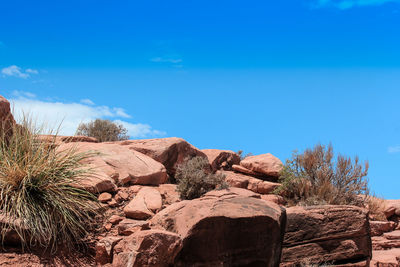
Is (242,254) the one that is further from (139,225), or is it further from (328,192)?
(328,192)

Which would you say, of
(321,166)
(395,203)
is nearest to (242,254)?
(321,166)

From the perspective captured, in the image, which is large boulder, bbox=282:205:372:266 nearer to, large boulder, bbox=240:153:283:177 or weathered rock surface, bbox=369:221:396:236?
weathered rock surface, bbox=369:221:396:236

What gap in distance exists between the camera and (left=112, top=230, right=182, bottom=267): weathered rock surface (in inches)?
205

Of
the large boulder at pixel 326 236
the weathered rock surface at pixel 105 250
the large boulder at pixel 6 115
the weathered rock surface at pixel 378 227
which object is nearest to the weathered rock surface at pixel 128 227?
the weathered rock surface at pixel 105 250

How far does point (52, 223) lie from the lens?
607 centimetres

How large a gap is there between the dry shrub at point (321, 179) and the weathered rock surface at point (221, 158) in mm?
2568

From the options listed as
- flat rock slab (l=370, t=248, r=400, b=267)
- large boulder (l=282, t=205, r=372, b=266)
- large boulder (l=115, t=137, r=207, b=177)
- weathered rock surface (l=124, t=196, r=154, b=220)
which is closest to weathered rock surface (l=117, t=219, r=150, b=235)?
weathered rock surface (l=124, t=196, r=154, b=220)

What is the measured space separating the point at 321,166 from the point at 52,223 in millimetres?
8379

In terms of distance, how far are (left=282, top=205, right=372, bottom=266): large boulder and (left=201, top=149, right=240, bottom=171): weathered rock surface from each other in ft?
20.3

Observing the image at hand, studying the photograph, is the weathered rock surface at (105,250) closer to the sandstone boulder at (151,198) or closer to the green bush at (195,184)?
the sandstone boulder at (151,198)

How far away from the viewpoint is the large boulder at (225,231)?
579cm

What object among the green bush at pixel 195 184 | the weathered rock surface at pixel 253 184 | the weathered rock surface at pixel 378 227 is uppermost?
the weathered rock surface at pixel 253 184

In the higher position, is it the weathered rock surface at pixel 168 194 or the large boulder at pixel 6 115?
the large boulder at pixel 6 115

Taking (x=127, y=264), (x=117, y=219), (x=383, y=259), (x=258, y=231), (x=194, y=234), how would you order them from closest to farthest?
(x=127, y=264) < (x=194, y=234) < (x=258, y=231) < (x=117, y=219) < (x=383, y=259)
